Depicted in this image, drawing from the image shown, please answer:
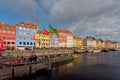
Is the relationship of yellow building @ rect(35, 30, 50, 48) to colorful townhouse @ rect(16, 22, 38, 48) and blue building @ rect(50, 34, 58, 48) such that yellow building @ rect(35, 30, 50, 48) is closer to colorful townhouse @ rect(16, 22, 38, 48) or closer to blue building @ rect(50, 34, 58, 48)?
blue building @ rect(50, 34, 58, 48)

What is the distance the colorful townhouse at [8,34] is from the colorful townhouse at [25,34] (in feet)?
10.2

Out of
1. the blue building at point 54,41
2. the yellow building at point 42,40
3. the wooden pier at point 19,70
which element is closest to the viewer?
the wooden pier at point 19,70

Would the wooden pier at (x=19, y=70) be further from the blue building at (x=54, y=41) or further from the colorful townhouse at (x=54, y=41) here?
the blue building at (x=54, y=41)

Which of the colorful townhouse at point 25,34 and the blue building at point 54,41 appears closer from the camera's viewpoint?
the colorful townhouse at point 25,34

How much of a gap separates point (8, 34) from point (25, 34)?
1374 cm

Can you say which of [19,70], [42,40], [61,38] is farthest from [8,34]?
[61,38]

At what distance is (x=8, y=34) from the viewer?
92.6 meters

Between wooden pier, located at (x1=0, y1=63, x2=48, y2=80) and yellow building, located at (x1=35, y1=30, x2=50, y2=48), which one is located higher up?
yellow building, located at (x1=35, y1=30, x2=50, y2=48)

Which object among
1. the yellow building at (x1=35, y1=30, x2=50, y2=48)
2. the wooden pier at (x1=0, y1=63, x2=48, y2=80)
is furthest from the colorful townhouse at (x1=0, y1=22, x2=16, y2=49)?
the wooden pier at (x1=0, y1=63, x2=48, y2=80)

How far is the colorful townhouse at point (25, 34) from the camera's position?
99.7 meters

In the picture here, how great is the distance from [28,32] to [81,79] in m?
75.4

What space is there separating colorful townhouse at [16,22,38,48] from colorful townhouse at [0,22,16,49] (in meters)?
3.12

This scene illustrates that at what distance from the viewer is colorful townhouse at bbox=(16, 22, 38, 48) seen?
99.7m

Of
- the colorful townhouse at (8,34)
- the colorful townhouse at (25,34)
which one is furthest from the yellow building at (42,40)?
the colorful townhouse at (8,34)
